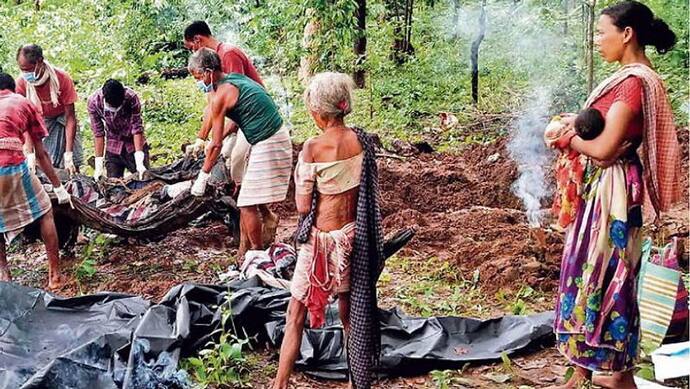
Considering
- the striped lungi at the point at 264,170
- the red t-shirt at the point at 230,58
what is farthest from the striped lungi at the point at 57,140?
the striped lungi at the point at 264,170

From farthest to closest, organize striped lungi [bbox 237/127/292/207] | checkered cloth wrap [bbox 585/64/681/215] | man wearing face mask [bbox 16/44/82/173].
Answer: man wearing face mask [bbox 16/44/82/173]
striped lungi [bbox 237/127/292/207]
checkered cloth wrap [bbox 585/64/681/215]

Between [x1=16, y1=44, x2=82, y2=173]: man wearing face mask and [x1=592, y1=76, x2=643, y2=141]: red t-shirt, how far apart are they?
4.39 metres

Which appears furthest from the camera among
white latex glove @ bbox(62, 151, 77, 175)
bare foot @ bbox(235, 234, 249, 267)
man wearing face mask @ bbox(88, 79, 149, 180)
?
white latex glove @ bbox(62, 151, 77, 175)

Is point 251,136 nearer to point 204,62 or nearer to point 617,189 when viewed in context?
point 204,62

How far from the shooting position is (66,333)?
3.74 meters

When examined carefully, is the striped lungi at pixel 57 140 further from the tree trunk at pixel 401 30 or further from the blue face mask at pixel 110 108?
the tree trunk at pixel 401 30

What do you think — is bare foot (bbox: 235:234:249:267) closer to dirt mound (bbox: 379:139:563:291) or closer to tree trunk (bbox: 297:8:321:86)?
dirt mound (bbox: 379:139:563:291)

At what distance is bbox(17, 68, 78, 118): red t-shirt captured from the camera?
5566 millimetres

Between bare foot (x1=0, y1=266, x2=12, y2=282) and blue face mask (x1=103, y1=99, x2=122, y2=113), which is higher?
blue face mask (x1=103, y1=99, x2=122, y2=113)

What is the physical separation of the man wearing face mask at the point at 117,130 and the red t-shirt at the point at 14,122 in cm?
122

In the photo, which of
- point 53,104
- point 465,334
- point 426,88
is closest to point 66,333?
point 465,334

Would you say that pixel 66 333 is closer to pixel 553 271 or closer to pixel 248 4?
pixel 553 271

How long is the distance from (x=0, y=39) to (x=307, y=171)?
390 inches

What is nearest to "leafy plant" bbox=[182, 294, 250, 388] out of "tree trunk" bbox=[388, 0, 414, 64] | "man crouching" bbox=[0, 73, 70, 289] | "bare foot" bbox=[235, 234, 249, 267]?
"bare foot" bbox=[235, 234, 249, 267]
